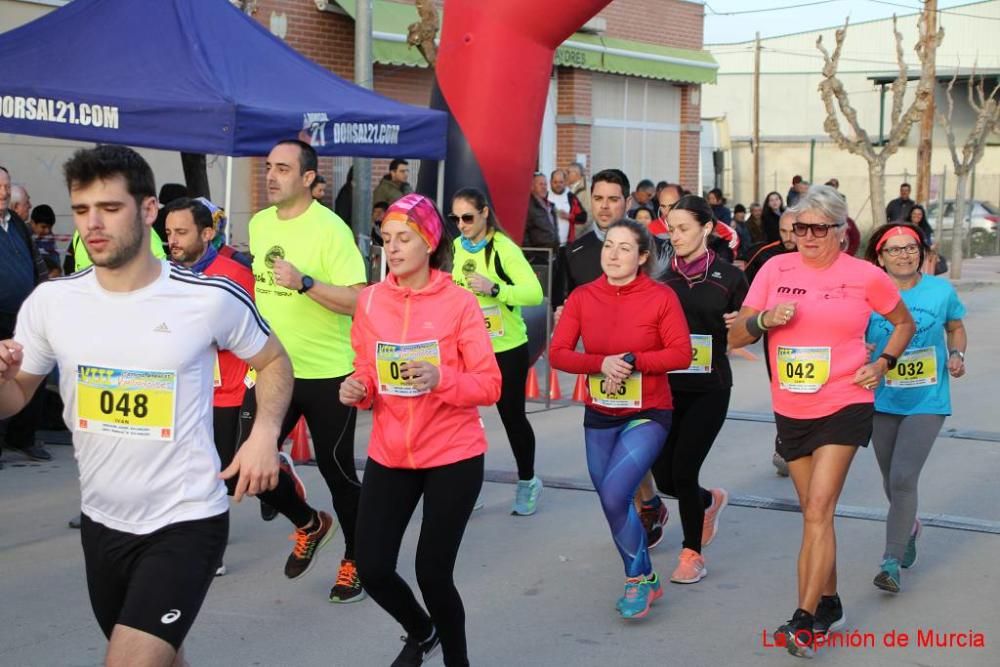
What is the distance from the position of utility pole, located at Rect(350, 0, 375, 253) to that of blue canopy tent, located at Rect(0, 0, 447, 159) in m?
2.39

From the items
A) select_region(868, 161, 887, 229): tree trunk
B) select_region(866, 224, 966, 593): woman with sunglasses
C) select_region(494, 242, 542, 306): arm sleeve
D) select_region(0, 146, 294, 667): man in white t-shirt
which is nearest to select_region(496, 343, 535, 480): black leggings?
select_region(494, 242, 542, 306): arm sleeve

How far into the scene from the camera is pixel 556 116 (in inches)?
927

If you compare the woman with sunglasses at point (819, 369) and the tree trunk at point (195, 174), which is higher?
the tree trunk at point (195, 174)

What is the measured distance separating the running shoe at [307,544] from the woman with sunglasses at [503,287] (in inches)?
58.4

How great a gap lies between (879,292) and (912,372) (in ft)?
2.88

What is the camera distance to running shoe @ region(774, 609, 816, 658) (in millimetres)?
5254

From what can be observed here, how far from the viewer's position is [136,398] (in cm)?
362

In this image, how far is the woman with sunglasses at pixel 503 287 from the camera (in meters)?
7.39

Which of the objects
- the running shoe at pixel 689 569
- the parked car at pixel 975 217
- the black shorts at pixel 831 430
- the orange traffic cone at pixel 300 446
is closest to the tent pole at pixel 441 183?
the orange traffic cone at pixel 300 446

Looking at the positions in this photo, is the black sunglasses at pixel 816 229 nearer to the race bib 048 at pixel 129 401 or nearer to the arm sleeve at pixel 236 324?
the arm sleeve at pixel 236 324

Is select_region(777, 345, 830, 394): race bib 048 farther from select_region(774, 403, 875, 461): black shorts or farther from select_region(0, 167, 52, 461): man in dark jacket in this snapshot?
select_region(0, 167, 52, 461): man in dark jacket

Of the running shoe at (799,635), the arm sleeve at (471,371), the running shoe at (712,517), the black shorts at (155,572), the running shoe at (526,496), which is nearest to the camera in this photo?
the black shorts at (155,572)

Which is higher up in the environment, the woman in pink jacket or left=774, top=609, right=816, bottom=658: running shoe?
the woman in pink jacket

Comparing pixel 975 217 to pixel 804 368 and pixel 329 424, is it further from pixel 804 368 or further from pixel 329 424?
pixel 329 424
